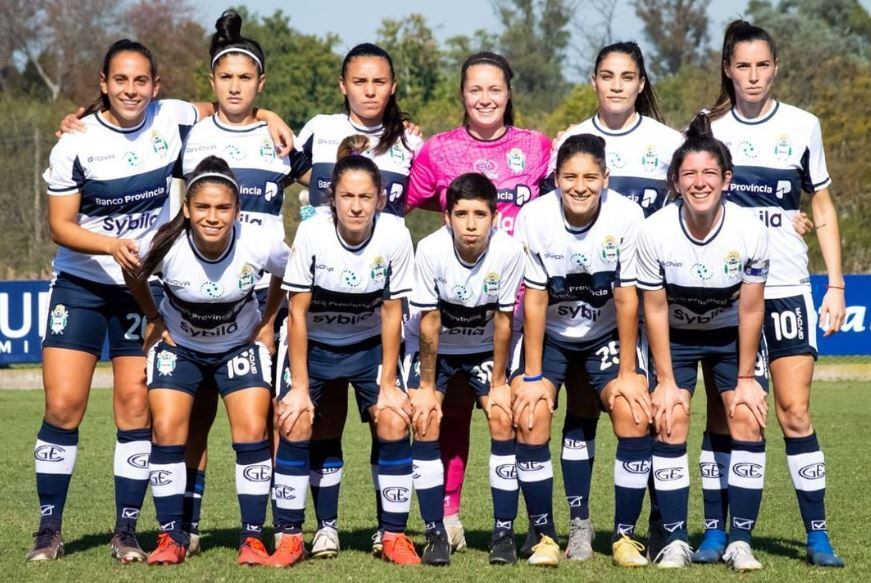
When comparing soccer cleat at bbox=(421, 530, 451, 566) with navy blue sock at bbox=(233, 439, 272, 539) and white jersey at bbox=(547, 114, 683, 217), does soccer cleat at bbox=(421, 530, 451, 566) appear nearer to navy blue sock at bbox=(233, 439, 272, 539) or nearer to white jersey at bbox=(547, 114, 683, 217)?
navy blue sock at bbox=(233, 439, 272, 539)

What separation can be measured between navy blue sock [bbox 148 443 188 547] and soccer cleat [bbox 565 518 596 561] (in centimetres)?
184

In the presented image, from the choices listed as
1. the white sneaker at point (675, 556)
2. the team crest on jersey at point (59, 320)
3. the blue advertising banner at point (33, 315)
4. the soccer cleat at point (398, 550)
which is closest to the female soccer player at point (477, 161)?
the soccer cleat at point (398, 550)

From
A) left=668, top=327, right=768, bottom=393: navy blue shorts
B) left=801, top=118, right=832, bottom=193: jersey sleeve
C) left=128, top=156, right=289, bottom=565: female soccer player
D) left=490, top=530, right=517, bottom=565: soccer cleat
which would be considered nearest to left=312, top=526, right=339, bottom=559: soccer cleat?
left=128, top=156, right=289, bottom=565: female soccer player

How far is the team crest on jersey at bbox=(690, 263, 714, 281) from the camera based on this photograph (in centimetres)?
609

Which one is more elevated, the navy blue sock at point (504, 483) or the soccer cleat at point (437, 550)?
the navy blue sock at point (504, 483)

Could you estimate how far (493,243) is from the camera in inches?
249

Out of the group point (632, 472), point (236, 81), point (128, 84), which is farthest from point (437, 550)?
point (128, 84)

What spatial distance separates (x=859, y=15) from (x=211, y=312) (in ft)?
178

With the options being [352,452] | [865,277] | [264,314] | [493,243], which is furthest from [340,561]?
[865,277]

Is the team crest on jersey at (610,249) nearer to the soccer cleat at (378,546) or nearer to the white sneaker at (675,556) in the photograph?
the white sneaker at (675,556)

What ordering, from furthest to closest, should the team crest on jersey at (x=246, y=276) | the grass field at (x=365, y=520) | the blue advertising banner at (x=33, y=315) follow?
the blue advertising banner at (x=33, y=315), the team crest on jersey at (x=246, y=276), the grass field at (x=365, y=520)

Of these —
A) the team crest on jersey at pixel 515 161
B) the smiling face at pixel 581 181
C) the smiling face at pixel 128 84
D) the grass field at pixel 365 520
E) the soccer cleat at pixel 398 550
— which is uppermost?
the smiling face at pixel 128 84

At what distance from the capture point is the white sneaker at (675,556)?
610 cm

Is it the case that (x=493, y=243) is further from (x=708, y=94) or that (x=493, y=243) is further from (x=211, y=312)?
(x=708, y=94)
